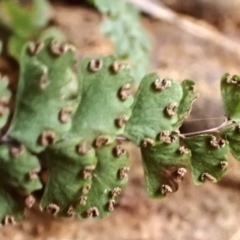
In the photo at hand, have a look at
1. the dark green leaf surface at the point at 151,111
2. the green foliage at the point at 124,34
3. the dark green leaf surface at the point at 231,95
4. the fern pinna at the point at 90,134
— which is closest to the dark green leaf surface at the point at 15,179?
the fern pinna at the point at 90,134

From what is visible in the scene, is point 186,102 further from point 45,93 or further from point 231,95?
point 45,93

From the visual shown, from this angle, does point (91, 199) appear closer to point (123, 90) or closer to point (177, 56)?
point (123, 90)

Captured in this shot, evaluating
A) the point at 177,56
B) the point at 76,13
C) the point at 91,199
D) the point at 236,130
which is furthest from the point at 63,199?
the point at 76,13

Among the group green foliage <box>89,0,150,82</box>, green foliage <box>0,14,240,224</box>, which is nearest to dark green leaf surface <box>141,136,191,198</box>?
green foliage <box>0,14,240,224</box>

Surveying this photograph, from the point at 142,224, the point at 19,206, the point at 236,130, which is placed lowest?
the point at 142,224

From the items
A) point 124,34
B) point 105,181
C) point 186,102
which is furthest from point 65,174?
point 124,34

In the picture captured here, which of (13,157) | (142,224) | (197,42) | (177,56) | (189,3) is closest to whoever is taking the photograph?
(13,157)
